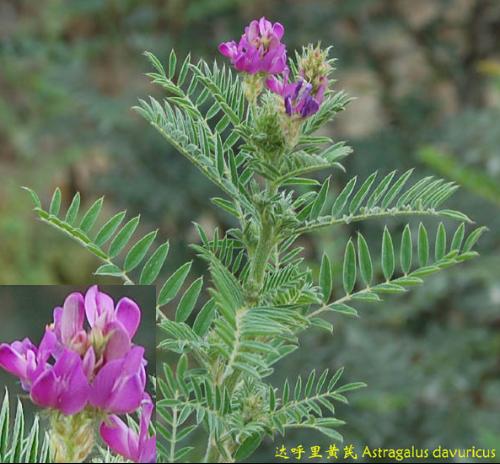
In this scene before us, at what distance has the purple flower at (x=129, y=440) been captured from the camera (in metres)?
0.31

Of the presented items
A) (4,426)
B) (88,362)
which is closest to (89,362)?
(88,362)

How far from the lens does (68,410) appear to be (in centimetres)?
29

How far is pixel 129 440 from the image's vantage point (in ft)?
1.05

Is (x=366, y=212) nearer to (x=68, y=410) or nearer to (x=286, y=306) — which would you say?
(x=286, y=306)

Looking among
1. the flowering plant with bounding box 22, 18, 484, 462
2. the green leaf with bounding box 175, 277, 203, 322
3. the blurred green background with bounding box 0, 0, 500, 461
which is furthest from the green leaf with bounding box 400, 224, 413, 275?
the blurred green background with bounding box 0, 0, 500, 461

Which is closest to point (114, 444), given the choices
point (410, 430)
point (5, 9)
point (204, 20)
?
point (410, 430)

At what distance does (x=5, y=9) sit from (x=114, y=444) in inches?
98.0

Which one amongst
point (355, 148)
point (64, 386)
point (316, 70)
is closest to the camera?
point (64, 386)

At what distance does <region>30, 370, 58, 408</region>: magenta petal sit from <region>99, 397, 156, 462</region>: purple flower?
24mm

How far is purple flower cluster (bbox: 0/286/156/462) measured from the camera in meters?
0.29

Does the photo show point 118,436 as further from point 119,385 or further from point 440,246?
point 440,246

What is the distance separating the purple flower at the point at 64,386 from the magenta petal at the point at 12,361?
2 cm

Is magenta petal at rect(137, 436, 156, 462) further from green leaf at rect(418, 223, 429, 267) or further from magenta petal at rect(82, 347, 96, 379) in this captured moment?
green leaf at rect(418, 223, 429, 267)

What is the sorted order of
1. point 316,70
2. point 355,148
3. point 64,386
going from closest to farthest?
point 64,386 < point 316,70 < point 355,148
